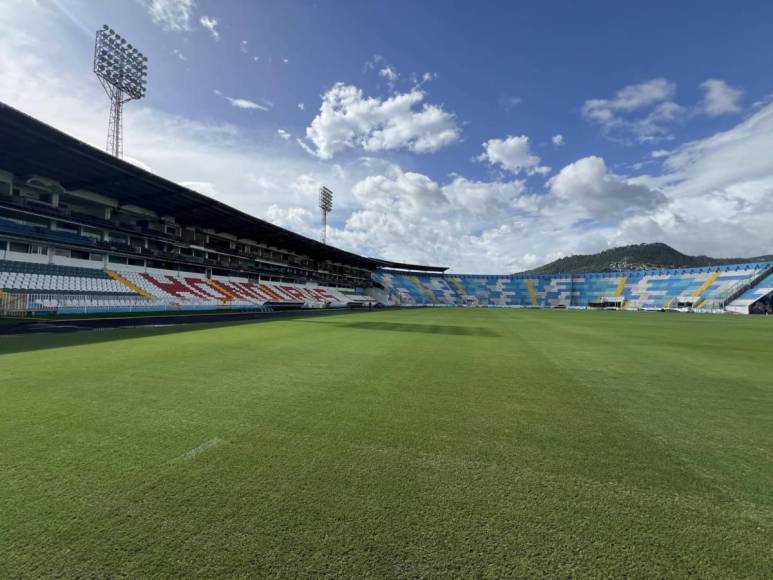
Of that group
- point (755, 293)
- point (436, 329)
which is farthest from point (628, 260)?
point (436, 329)

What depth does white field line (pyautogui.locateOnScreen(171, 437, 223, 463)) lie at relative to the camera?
333 cm

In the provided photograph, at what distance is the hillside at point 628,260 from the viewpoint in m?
154

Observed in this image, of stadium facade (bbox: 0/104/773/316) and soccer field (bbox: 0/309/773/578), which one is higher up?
stadium facade (bbox: 0/104/773/316)

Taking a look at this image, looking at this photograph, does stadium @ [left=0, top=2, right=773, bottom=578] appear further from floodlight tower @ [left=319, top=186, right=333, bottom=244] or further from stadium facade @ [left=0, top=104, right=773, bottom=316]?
floodlight tower @ [left=319, top=186, right=333, bottom=244]

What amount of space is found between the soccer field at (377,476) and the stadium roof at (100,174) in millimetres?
24112

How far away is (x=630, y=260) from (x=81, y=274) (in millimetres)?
200686

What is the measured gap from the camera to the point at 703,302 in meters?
56.7

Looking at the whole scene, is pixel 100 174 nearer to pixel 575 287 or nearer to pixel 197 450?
pixel 197 450

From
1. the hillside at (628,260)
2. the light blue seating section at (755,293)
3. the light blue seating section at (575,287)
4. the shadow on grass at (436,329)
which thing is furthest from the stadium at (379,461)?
the hillside at (628,260)

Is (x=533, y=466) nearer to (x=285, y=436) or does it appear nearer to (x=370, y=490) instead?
(x=370, y=490)

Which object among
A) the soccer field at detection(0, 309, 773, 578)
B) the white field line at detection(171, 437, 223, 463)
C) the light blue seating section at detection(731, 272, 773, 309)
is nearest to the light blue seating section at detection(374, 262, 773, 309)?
the light blue seating section at detection(731, 272, 773, 309)

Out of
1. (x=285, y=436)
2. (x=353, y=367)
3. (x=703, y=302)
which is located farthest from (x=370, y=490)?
(x=703, y=302)

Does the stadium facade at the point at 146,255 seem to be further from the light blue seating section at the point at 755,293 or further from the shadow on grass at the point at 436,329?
the shadow on grass at the point at 436,329

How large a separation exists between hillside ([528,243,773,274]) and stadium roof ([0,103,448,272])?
510ft
